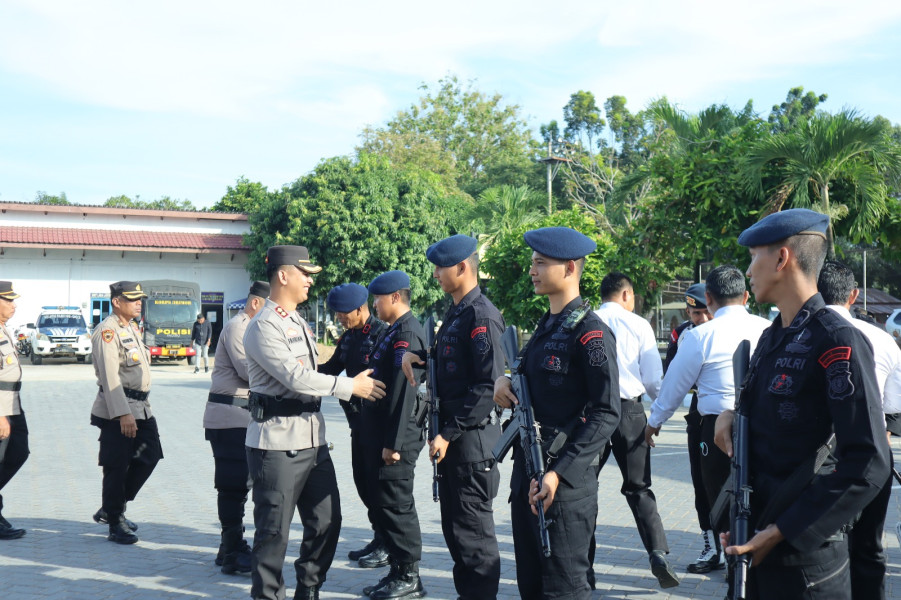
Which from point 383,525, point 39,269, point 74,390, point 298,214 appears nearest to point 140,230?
point 39,269

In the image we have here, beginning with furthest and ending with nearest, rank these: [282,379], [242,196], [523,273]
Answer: [242,196]
[523,273]
[282,379]

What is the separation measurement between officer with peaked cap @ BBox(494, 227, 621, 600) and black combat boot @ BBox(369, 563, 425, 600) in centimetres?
161

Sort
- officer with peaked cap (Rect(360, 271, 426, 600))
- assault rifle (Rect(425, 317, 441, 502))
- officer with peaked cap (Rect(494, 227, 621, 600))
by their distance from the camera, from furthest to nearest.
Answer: officer with peaked cap (Rect(360, 271, 426, 600)), assault rifle (Rect(425, 317, 441, 502)), officer with peaked cap (Rect(494, 227, 621, 600))

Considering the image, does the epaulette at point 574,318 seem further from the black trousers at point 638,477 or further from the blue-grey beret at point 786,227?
the black trousers at point 638,477

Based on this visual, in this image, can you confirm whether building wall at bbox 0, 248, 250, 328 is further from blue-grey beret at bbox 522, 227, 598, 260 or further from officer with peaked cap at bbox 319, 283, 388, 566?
blue-grey beret at bbox 522, 227, 598, 260

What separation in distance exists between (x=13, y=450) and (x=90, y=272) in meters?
32.9

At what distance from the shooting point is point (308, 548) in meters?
4.67

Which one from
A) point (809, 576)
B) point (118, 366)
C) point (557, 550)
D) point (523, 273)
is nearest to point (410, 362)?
point (557, 550)

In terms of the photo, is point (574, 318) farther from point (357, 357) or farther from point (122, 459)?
point (122, 459)

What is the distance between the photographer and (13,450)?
21.8ft

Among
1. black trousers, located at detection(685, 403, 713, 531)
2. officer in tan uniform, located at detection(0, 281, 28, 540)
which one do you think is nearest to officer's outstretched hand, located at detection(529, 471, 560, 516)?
black trousers, located at detection(685, 403, 713, 531)

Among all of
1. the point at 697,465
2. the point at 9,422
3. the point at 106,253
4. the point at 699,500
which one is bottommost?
the point at 699,500

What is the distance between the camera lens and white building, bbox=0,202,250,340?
117 ft

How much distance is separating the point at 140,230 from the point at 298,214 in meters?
8.71
